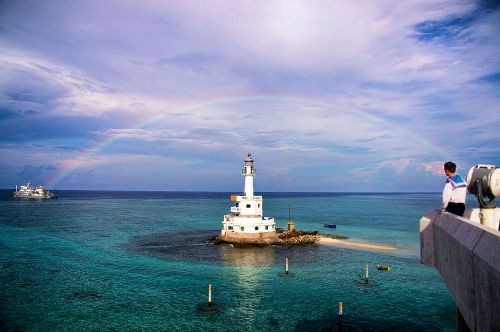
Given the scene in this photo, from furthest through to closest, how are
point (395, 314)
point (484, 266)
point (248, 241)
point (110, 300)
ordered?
point (248, 241) → point (110, 300) → point (395, 314) → point (484, 266)

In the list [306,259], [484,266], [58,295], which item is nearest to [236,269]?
[306,259]

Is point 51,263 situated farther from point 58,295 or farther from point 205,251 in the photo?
point 205,251

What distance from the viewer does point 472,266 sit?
5.43 meters

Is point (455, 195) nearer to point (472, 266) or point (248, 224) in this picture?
point (472, 266)

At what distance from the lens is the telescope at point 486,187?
335 inches

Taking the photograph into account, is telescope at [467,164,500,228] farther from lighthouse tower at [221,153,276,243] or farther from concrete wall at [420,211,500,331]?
lighthouse tower at [221,153,276,243]

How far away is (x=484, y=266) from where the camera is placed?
4.77 metres

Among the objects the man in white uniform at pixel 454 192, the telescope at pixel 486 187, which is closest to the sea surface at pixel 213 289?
the man in white uniform at pixel 454 192

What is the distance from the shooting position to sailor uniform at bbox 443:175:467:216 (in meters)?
9.38

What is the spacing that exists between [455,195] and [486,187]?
102cm

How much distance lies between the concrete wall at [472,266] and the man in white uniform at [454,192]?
0.98 m

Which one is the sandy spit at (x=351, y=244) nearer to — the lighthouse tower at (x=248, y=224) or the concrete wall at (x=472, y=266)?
the lighthouse tower at (x=248, y=224)

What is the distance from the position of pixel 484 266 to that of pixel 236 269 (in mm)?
44088

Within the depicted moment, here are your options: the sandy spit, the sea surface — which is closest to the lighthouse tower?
the sea surface
